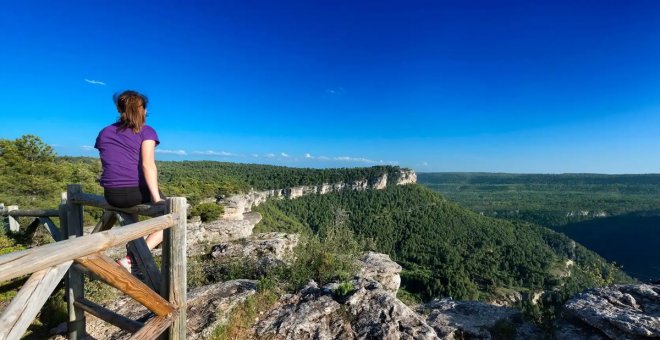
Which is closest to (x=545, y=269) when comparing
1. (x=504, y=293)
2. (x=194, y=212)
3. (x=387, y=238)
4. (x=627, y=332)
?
(x=504, y=293)

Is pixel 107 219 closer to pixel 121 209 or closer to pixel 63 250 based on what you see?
pixel 121 209

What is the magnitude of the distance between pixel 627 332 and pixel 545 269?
72.6 metres

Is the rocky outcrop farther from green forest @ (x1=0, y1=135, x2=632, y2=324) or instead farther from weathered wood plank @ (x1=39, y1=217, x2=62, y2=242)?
weathered wood plank @ (x1=39, y1=217, x2=62, y2=242)

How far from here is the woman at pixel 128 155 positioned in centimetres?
326

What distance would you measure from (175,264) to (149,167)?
1047 millimetres

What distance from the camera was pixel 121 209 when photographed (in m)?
3.33

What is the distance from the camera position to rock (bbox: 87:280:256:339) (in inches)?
176

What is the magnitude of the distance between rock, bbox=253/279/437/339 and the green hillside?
3742 centimetres

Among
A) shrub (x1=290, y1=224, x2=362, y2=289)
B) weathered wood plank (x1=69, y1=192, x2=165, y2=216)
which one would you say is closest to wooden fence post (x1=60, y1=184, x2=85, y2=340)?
weathered wood plank (x1=69, y1=192, x2=165, y2=216)

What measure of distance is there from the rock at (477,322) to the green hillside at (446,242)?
35569mm

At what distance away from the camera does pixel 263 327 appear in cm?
479

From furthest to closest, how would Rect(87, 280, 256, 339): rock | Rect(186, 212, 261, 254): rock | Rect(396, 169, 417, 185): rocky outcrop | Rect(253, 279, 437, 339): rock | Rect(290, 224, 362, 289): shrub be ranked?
Rect(396, 169, 417, 185): rocky outcrop, Rect(186, 212, 261, 254): rock, Rect(290, 224, 362, 289): shrub, Rect(253, 279, 437, 339): rock, Rect(87, 280, 256, 339): rock

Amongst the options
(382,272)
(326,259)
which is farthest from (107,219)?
(382,272)

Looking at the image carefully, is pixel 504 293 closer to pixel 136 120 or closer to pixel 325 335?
pixel 325 335
